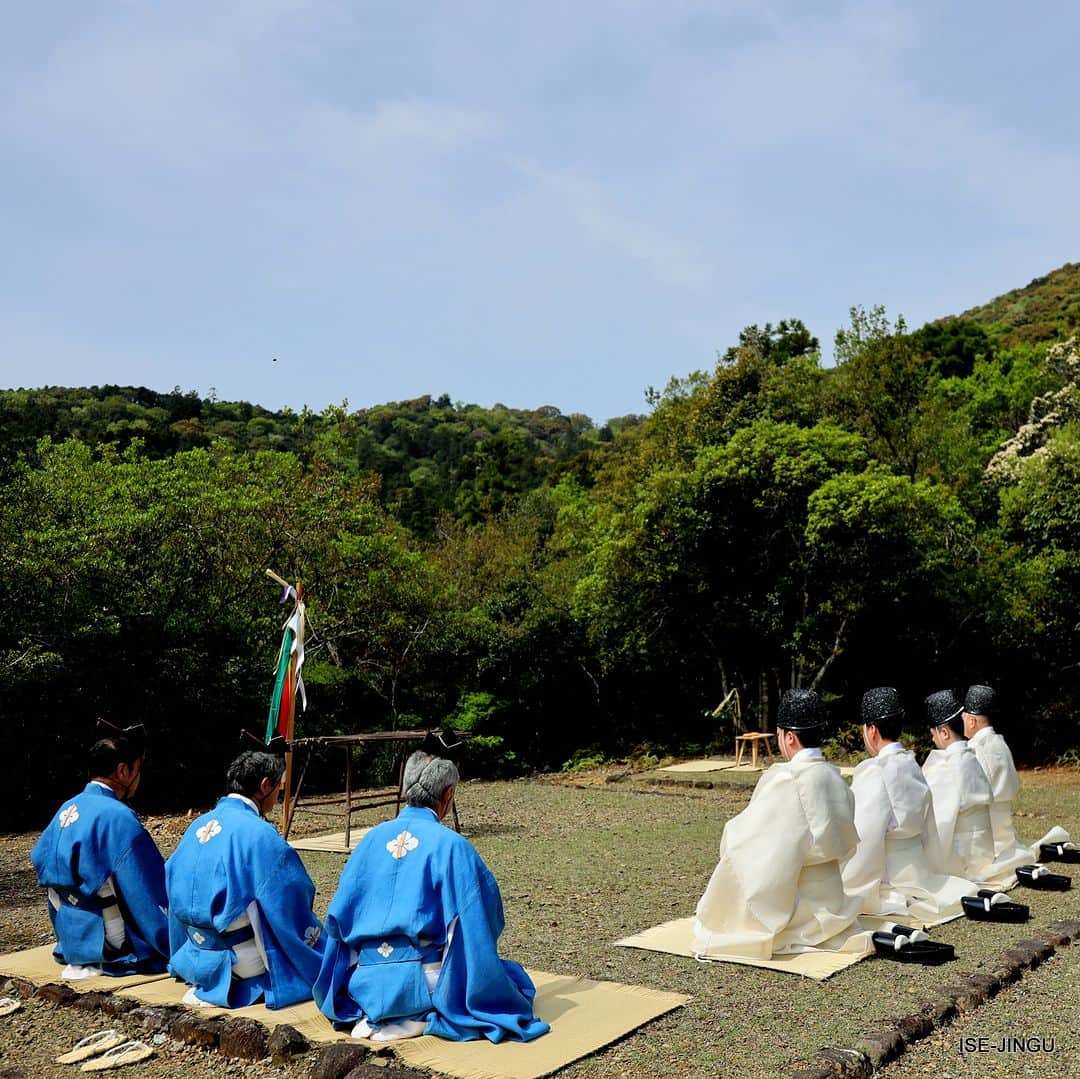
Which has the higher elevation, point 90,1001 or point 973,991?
point 90,1001

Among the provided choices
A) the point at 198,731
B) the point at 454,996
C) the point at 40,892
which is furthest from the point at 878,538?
the point at 454,996

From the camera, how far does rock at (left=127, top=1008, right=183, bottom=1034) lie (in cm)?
461

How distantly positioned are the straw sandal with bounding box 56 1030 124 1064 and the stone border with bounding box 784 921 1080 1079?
2768 millimetres

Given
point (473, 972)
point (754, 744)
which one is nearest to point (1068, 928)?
point (473, 972)

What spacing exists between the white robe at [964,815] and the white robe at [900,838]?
0.73m

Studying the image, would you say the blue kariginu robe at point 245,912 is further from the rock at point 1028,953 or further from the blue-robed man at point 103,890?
the rock at point 1028,953

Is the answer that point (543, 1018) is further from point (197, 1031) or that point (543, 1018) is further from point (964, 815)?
point (964, 815)

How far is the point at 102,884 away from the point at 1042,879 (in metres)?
6.26

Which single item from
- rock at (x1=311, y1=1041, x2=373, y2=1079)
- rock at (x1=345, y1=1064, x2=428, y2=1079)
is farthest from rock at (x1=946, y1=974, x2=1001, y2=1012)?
rock at (x1=311, y1=1041, x2=373, y2=1079)

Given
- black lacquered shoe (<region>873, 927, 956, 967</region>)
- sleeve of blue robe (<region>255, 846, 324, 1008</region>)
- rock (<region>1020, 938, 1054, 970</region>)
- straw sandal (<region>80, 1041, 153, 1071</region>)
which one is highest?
sleeve of blue robe (<region>255, 846, 324, 1008</region>)

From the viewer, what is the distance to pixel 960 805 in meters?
7.70

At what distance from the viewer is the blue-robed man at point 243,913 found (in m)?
4.73

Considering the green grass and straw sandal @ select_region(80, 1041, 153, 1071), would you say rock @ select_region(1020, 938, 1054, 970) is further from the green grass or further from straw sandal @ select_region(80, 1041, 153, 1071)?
straw sandal @ select_region(80, 1041, 153, 1071)

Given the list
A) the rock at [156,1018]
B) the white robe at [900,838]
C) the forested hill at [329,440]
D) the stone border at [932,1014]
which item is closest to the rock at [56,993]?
the rock at [156,1018]
